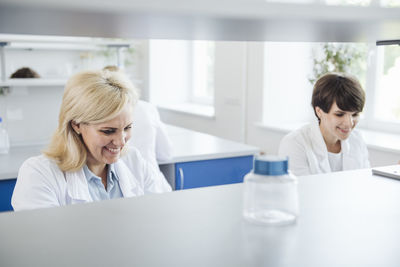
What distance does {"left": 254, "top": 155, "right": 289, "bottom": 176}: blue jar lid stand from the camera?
0.62 m

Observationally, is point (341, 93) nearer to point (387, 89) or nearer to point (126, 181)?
point (126, 181)

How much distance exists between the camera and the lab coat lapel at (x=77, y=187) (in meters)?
1.60

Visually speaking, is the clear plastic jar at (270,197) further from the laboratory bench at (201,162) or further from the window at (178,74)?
the window at (178,74)

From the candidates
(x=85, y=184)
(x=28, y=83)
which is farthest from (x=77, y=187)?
(x=28, y=83)

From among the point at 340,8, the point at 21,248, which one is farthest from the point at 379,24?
the point at 21,248

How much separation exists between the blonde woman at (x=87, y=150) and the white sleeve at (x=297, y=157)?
2.80 feet

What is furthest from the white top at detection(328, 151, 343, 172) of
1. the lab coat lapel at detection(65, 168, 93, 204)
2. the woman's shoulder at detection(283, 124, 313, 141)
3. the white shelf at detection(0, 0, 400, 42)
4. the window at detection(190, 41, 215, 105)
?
the window at detection(190, 41, 215, 105)

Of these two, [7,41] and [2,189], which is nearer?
[2,189]

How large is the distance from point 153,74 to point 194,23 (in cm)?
581

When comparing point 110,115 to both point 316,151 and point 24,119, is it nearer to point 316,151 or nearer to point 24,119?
point 316,151

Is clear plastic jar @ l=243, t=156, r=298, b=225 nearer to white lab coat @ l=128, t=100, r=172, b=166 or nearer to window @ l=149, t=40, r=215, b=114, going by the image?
white lab coat @ l=128, t=100, r=172, b=166

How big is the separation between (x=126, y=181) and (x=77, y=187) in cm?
22

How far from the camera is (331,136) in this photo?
2.46 metres

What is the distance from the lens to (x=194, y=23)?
57 cm
